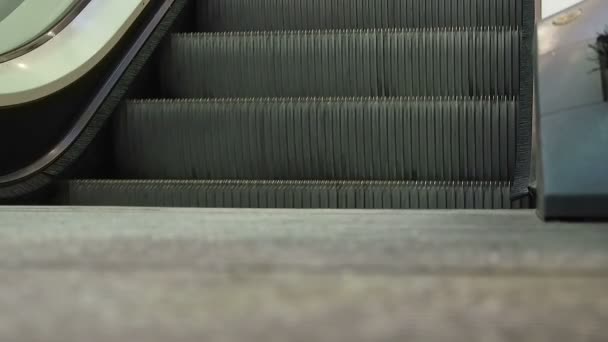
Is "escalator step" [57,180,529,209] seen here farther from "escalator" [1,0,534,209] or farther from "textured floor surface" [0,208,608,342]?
"textured floor surface" [0,208,608,342]

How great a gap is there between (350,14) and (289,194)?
1417 mm

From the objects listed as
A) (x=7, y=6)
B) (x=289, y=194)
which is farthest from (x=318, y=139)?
(x=7, y=6)

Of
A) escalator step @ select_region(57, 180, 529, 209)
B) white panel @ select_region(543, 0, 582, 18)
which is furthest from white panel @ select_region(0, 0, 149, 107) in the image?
white panel @ select_region(543, 0, 582, 18)

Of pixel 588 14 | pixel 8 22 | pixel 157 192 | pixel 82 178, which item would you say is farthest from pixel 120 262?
pixel 8 22

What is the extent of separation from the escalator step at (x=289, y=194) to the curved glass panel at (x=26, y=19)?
0.76 metres

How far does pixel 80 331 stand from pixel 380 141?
2.69m

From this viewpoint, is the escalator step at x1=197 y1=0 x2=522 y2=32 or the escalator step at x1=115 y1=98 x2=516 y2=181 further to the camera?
the escalator step at x1=197 y1=0 x2=522 y2=32

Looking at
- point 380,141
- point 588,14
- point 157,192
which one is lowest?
point 157,192

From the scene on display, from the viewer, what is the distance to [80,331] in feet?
2.35

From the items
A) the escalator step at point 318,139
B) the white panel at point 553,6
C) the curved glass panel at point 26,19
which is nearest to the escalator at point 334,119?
the escalator step at point 318,139

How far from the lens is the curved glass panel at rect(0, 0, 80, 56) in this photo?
3.40 meters

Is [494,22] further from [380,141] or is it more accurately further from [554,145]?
[554,145]

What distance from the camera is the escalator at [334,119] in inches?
126

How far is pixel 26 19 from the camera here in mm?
3586
